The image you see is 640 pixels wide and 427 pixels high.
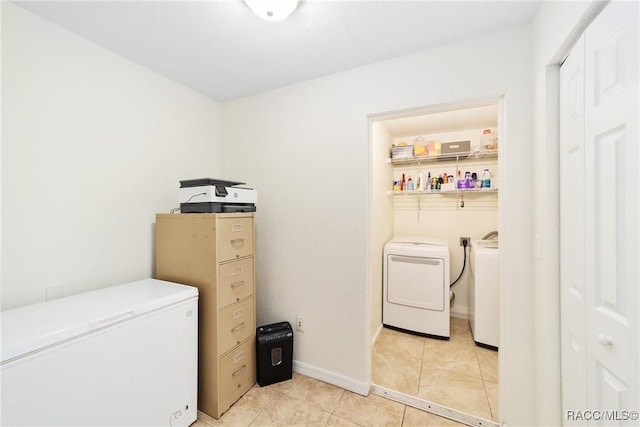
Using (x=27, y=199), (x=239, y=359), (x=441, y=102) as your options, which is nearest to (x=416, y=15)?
(x=441, y=102)

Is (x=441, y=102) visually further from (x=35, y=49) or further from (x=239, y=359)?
(x=35, y=49)

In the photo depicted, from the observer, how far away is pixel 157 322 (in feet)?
4.25

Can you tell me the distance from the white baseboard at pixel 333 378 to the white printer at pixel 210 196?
54.6 inches

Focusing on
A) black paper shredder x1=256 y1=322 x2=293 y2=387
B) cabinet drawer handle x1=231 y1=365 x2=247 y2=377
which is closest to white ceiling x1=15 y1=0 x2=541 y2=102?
black paper shredder x1=256 y1=322 x2=293 y2=387

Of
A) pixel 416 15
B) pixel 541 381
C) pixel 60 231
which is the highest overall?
pixel 416 15

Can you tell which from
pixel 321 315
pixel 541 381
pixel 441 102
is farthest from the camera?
pixel 321 315

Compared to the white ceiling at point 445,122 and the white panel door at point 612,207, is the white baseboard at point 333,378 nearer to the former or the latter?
the white panel door at point 612,207

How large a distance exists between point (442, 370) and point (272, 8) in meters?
2.80

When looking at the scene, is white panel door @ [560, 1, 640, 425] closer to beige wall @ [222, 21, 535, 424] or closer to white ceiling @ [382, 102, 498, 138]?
beige wall @ [222, 21, 535, 424]

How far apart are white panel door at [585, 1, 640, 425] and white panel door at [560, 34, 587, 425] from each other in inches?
1.9

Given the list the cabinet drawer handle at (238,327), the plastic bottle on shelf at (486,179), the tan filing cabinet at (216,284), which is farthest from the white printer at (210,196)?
the plastic bottle on shelf at (486,179)

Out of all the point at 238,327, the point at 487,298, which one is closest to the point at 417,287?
the point at 487,298

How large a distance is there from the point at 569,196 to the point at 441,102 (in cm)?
87

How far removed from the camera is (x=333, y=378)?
1.84 metres
